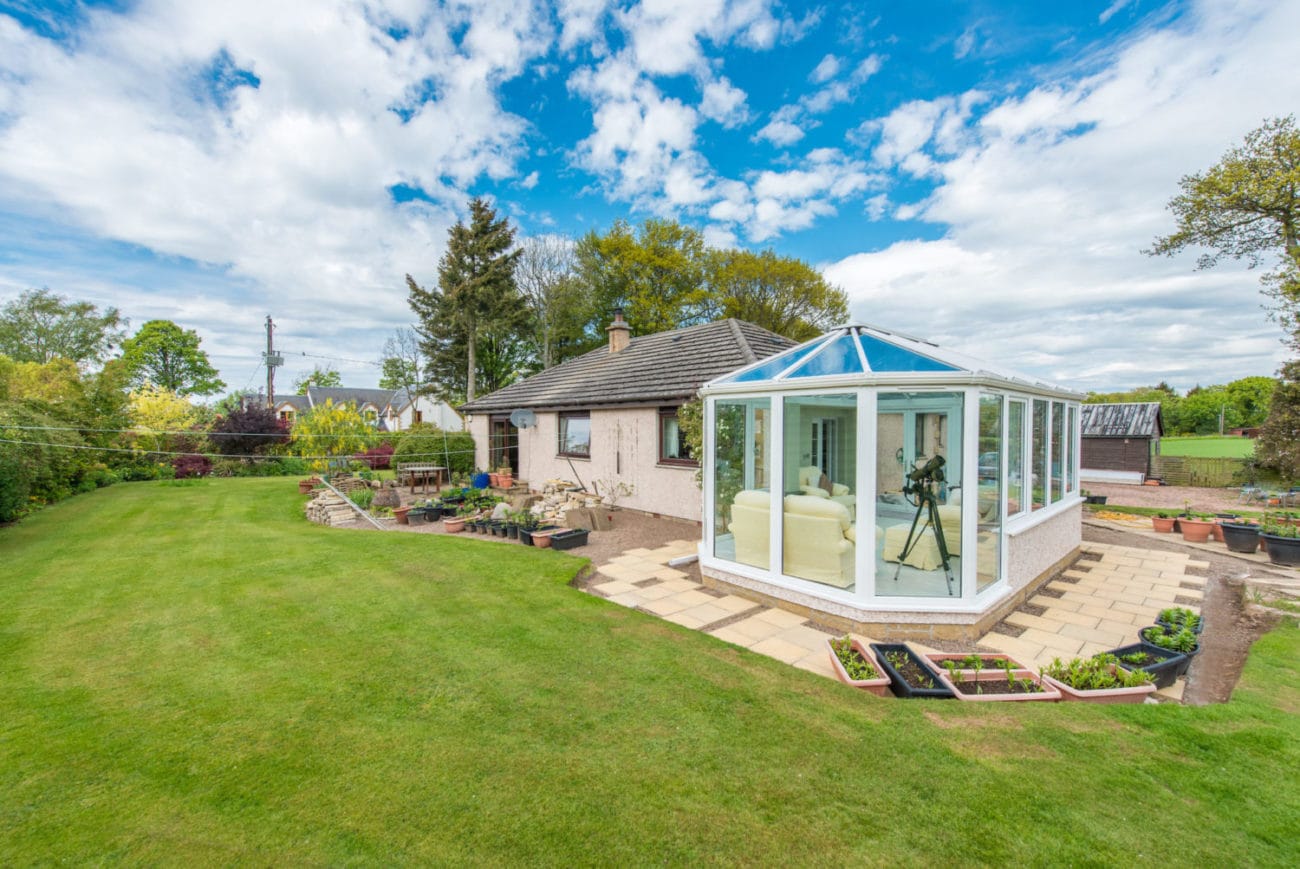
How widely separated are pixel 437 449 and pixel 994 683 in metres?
16.7

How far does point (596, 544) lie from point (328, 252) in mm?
17201

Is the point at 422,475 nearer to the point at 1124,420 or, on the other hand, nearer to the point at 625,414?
the point at 625,414

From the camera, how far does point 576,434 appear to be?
43.4 ft

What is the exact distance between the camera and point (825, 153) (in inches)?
591

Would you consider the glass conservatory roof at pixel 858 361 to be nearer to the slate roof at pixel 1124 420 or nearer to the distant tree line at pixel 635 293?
the slate roof at pixel 1124 420

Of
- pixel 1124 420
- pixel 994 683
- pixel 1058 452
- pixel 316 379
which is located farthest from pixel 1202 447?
pixel 316 379

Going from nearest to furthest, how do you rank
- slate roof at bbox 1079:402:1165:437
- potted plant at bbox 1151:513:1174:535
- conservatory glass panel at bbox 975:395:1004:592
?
1. conservatory glass panel at bbox 975:395:1004:592
2. potted plant at bbox 1151:513:1174:535
3. slate roof at bbox 1079:402:1165:437

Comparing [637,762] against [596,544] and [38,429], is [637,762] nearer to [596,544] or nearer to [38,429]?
[596,544]

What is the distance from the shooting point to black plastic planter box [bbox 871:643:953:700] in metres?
3.62

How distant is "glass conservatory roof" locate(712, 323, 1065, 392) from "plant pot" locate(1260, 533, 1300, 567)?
5203 mm

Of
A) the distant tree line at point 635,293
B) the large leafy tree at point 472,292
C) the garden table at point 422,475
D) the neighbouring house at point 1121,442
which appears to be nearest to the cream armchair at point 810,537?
the garden table at point 422,475

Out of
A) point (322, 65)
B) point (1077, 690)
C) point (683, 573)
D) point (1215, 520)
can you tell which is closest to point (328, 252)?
point (322, 65)

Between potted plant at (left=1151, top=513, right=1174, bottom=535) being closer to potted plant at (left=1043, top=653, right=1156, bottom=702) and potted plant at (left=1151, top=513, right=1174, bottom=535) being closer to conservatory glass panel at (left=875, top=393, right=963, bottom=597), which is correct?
conservatory glass panel at (left=875, top=393, right=963, bottom=597)

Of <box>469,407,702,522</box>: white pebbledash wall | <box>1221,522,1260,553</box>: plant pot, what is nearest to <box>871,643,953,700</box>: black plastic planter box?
<box>469,407,702,522</box>: white pebbledash wall
